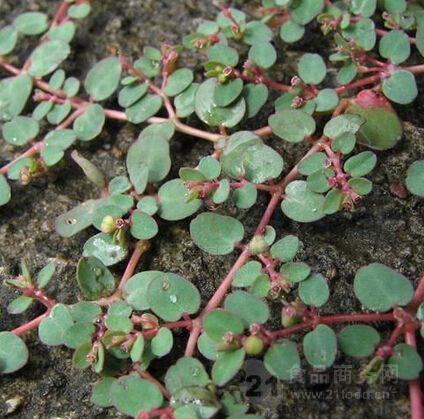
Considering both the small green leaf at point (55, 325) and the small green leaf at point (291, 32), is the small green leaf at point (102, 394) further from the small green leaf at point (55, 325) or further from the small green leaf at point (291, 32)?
the small green leaf at point (291, 32)

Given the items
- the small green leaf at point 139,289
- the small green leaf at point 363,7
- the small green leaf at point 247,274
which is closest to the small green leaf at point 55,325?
the small green leaf at point 139,289

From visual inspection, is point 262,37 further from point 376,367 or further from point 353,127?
point 376,367

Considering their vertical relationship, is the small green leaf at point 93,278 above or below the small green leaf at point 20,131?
below

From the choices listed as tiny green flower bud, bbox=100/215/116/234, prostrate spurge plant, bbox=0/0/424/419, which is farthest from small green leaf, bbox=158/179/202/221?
tiny green flower bud, bbox=100/215/116/234

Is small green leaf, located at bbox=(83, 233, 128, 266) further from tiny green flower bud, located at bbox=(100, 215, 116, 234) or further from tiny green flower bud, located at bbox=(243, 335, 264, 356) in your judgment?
tiny green flower bud, located at bbox=(243, 335, 264, 356)

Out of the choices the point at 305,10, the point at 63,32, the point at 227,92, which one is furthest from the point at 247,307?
the point at 63,32

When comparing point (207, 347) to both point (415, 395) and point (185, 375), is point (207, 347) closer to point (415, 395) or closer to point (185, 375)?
point (185, 375)

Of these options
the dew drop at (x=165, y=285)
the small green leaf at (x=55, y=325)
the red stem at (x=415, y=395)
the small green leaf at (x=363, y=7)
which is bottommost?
the red stem at (x=415, y=395)
